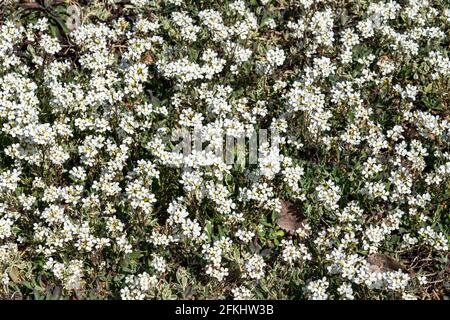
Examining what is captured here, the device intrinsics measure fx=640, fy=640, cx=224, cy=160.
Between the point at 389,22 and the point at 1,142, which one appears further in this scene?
the point at 389,22

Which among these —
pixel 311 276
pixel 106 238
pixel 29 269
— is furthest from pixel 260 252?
pixel 29 269

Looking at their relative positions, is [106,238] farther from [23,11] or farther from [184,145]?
[23,11]

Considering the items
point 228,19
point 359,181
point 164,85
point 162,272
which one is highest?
point 228,19

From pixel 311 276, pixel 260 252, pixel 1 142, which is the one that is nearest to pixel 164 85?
pixel 1 142

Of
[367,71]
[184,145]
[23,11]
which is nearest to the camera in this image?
[184,145]

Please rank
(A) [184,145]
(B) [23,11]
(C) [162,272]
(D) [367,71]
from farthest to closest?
(B) [23,11] < (D) [367,71] < (A) [184,145] < (C) [162,272]

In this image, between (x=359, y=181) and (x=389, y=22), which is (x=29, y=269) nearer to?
(x=359, y=181)

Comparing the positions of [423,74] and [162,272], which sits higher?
[423,74]
